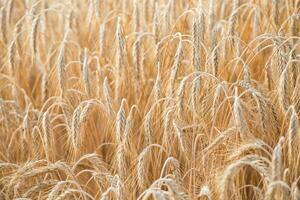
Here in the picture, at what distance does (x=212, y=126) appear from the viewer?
273 cm

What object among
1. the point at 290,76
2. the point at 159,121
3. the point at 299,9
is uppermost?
the point at 299,9

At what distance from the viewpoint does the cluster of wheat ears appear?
8.27 ft

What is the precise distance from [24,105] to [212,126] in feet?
4.49

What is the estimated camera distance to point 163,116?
2883mm

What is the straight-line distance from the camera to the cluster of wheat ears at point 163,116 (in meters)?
2.52

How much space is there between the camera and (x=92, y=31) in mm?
3973

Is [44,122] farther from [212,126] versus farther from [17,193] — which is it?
[212,126]

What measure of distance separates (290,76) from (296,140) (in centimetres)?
41

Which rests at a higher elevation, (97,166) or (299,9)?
(299,9)

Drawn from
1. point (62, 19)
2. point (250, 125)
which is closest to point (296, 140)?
point (250, 125)

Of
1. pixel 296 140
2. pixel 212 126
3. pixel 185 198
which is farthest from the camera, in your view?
pixel 212 126

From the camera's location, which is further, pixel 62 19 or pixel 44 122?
pixel 62 19

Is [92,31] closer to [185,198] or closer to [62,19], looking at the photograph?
[62,19]

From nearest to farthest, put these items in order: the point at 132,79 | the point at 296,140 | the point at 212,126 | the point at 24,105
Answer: the point at 296,140 < the point at 212,126 < the point at 132,79 < the point at 24,105
